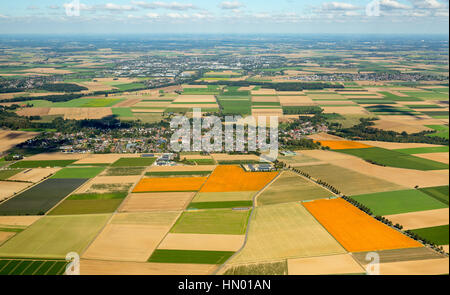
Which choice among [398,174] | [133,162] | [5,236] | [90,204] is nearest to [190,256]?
[90,204]

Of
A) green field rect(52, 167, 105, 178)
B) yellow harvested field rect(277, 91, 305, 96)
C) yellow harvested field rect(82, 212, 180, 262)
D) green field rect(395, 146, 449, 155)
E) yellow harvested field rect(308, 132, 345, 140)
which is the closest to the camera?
yellow harvested field rect(82, 212, 180, 262)

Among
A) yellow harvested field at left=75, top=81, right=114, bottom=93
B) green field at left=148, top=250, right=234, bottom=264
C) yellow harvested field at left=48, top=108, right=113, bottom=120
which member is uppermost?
yellow harvested field at left=75, top=81, right=114, bottom=93

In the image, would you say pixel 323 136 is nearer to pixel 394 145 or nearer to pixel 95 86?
pixel 394 145

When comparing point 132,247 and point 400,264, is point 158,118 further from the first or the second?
point 400,264

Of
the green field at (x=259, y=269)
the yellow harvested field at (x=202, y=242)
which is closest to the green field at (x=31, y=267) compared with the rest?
the yellow harvested field at (x=202, y=242)

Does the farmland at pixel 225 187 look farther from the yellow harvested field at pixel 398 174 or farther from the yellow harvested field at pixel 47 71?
the yellow harvested field at pixel 47 71

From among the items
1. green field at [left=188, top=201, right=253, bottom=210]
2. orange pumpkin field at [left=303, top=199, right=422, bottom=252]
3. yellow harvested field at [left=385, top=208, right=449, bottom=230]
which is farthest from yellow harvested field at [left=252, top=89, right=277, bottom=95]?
yellow harvested field at [left=385, top=208, right=449, bottom=230]

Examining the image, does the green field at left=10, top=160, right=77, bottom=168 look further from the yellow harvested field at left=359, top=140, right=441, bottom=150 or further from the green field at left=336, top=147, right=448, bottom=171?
the yellow harvested field at left=359, top=140, right=441, bottom=150
